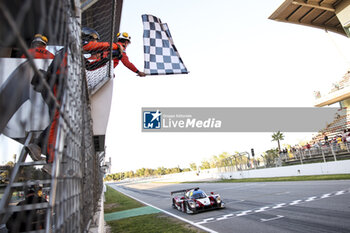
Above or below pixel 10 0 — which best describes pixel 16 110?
below

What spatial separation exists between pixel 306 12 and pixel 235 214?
904 cm

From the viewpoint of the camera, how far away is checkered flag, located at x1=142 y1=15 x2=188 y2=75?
15.3 feet

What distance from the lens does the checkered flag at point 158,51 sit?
183 inches

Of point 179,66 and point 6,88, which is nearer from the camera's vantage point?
point 6,88

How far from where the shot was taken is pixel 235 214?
6.25m

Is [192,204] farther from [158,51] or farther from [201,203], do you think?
[158,51]

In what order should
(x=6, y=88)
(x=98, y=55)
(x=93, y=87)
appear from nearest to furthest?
(x=6, y=88) → (x=98, y=55) → (x=93, y=87)

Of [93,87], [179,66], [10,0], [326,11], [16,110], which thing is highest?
[326,11]

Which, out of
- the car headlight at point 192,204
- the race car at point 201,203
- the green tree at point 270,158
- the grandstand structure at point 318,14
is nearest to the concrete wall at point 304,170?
the green tree at point 270,158

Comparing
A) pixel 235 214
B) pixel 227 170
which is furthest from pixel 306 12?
pixel 227 170

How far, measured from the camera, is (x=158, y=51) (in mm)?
4867

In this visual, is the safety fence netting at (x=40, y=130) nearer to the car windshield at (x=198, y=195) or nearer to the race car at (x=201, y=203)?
the race car at (x=201, y=203)

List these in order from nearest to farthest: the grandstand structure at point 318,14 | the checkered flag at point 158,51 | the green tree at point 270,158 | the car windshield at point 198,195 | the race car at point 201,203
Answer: the checkered flag at point 158,51
the race car at point 201,203
the car windshield at point 198,195
the grandstand structure at point 318,14
the green tree at point 270,158

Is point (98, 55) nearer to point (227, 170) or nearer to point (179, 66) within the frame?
point (179, 66)
